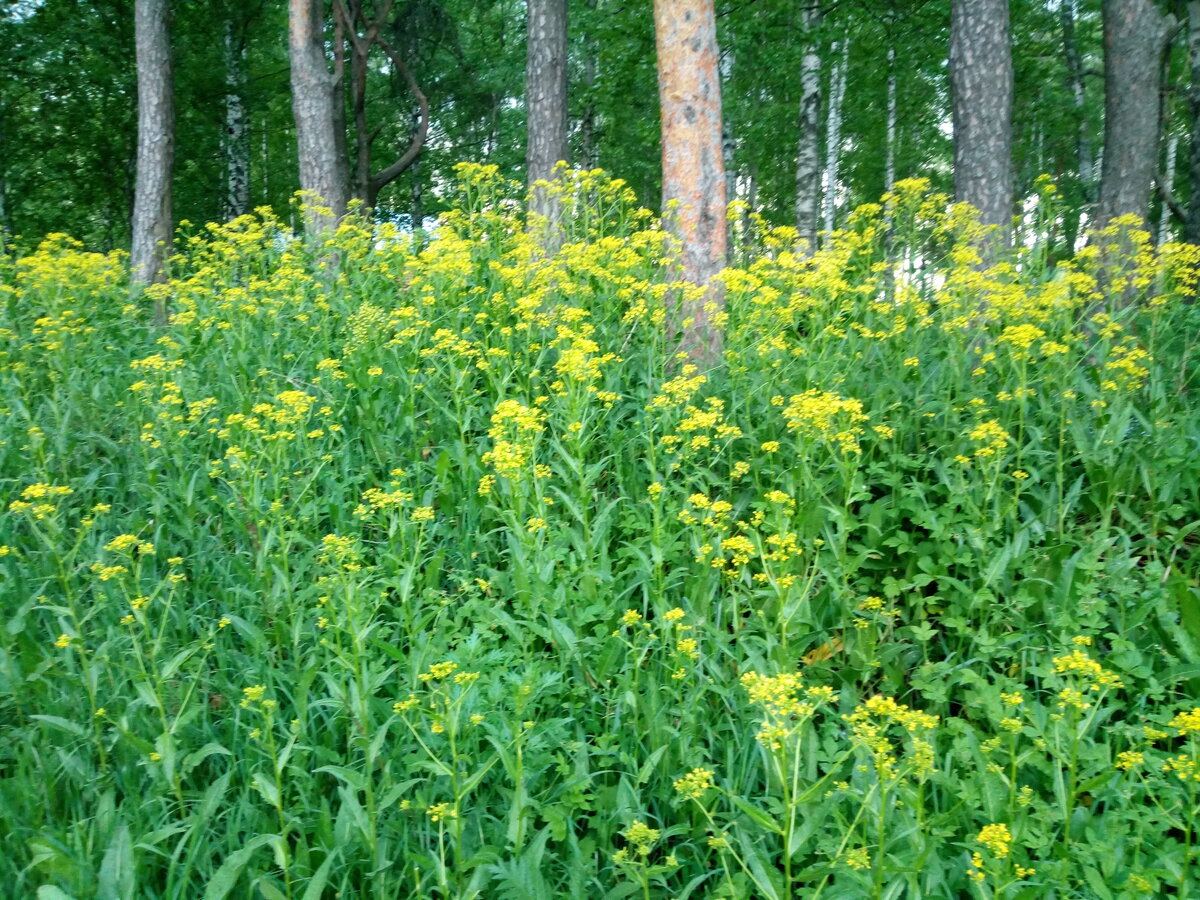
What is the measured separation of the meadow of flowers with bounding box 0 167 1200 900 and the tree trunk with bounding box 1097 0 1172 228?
3990 millimetres

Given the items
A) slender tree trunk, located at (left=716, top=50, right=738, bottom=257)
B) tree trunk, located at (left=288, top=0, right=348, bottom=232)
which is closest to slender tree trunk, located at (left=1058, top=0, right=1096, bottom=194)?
slender tree trunk, located at (left=716, top=50, right=738, bottom=257)

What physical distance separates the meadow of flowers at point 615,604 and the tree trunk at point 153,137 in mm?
5044

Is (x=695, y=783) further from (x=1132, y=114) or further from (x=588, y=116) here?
(x=588, y=116)

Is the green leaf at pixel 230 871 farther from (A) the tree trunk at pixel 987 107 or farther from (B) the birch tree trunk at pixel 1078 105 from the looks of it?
(B) the birch tree trunk at pixel 1078 105

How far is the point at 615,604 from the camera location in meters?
3.62

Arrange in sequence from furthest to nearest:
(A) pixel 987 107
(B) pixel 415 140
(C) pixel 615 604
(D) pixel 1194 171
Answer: (B) pixel 415 140 → (D) pixel 1194 171 → (A) pixel 987 107 → (C) pixel 615 604

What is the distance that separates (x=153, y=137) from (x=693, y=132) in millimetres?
7256

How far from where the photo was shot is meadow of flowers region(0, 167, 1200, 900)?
2662 millimetres

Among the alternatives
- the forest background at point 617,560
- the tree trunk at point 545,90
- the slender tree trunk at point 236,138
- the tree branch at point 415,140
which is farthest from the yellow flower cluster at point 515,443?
the slender tree trunk at point 236,138

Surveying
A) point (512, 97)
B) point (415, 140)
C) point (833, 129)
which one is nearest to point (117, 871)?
point (415, 140)

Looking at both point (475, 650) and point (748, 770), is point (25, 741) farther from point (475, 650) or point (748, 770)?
point (748, 770)

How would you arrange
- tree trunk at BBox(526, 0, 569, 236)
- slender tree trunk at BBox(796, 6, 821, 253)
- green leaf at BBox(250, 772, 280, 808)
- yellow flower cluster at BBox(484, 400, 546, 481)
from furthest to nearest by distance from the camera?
slender tree trunk at BBox(796, 6, 821, 253), tree trunk at BBox(526, 0, 569, 236), yellow flower cluster at BBox(484, 400, 546, 481), green leaf at BBox(250, 772, 280, 808)

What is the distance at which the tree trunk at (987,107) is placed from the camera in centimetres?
687

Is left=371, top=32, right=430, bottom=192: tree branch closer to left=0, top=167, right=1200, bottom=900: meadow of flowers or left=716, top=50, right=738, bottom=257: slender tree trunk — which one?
left=716, top=50, right=738, bottom=257: slender tree trunk
